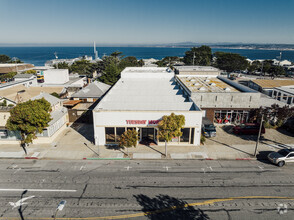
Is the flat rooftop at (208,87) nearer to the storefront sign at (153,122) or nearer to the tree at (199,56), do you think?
the storefront sign at (153,122)

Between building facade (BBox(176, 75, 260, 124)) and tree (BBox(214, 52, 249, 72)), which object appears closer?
building facade (BBox(176, 75, 260, 124))

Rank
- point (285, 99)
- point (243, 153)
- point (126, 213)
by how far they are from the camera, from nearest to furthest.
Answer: point (126, 213), point (243, 153), point (285, 99)

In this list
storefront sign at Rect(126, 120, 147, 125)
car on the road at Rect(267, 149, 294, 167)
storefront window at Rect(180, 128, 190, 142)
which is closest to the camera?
car on the road at Rect(267, 149, 294, 167)

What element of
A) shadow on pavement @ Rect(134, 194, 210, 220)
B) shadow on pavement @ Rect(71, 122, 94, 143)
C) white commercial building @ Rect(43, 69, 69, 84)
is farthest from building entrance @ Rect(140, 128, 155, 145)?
white commercial building @ Rect(43, 69, 69, 84)

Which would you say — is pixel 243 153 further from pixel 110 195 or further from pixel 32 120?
pixel 32 120

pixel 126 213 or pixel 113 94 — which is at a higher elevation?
pixel 113 94

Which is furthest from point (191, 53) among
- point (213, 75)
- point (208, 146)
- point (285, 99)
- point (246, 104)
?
point (208, 146)

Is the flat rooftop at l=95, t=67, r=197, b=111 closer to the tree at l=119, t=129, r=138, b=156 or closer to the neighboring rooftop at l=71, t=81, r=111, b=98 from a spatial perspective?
the neighboring rooftop at l=71, t=81, r=111, b=98
